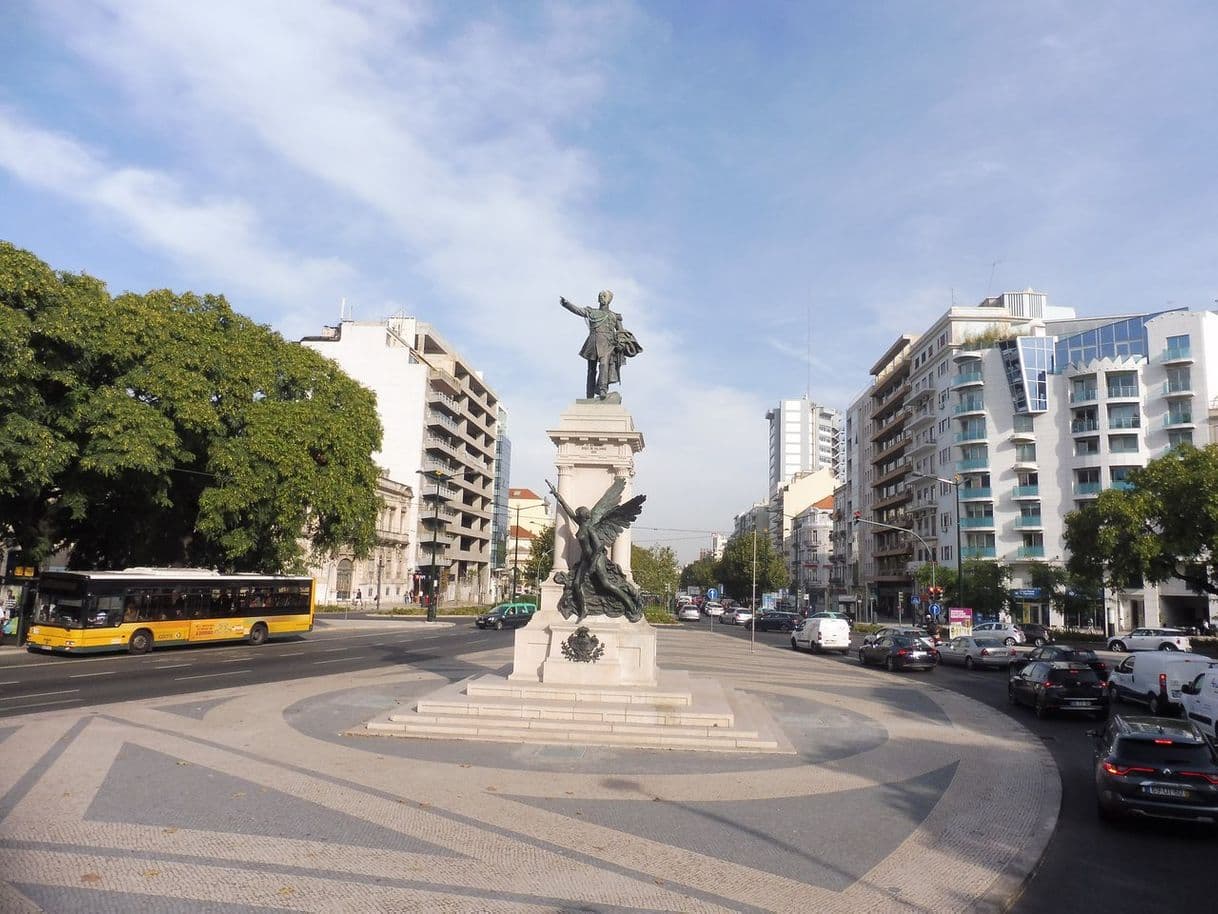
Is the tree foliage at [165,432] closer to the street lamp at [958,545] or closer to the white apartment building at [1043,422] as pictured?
the street lamp at [958,545]

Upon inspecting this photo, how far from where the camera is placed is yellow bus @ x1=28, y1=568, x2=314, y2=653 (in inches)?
961

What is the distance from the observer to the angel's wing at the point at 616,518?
15.7m

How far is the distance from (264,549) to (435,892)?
31325 millimetres

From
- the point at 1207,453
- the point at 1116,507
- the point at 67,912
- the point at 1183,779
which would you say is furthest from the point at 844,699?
the point at 1207,453

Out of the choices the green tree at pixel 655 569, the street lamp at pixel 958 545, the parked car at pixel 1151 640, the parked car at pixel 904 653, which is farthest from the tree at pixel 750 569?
the parked car at pixel 904 653

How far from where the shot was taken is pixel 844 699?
19000 millimetres

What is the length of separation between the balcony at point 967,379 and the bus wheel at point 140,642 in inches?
2408

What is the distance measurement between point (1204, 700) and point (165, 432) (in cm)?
2870

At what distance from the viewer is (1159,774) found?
8734 millimetres

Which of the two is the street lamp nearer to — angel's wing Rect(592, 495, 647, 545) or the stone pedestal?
the stone pedestal

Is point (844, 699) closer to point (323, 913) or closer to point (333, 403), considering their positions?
point (323, 913)

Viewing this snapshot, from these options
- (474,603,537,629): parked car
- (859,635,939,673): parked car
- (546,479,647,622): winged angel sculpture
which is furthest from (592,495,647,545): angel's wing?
(474,603,537,629): parked car

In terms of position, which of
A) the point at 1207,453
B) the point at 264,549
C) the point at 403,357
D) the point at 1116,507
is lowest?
the point at 264,549

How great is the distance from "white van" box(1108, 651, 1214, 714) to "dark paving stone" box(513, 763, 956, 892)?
10856mm
